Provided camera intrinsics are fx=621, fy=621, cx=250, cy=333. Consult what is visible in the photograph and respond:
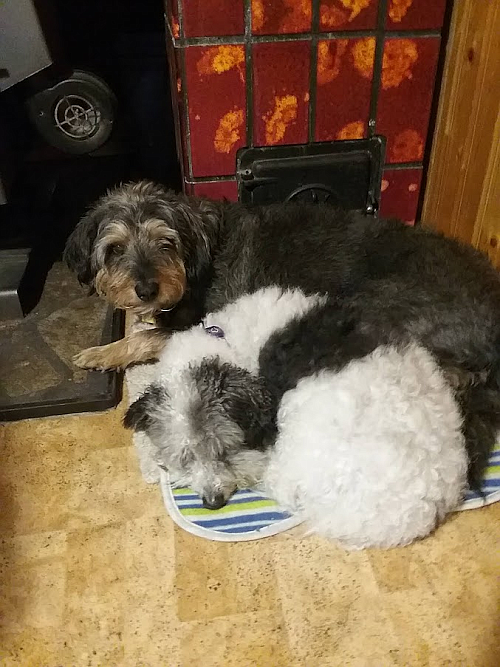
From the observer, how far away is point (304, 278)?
200cm

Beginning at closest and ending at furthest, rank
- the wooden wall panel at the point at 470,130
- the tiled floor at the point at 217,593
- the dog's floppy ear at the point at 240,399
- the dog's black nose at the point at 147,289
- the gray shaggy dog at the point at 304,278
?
the tiled floor at the point at 217,593 → the dog's floppy ear at the point at 240,399 → the gray shaggy dog at the point at 304,278 → the dog's black nose at the point at 147,289 → the wooden wall panel at the point at 470,130

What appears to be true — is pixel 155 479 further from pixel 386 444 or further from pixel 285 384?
pixel 386 444

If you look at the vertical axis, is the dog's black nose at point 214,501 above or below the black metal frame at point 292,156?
below

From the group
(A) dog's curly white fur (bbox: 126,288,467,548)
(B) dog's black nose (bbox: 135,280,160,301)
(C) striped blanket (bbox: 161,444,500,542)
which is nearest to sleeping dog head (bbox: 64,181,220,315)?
(B) dog's black nose (bbox: 135,280,160,301)

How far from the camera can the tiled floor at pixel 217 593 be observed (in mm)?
1344

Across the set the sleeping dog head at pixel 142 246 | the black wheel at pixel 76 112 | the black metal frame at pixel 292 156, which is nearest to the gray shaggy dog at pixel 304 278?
the sleeping dog head at pixel 142 246

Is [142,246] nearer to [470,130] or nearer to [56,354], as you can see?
[56,354]

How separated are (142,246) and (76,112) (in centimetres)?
87

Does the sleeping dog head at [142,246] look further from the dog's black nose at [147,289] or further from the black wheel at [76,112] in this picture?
the black wheel at [76,112]

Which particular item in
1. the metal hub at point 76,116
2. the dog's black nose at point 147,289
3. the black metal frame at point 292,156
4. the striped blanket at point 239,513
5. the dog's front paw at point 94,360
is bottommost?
the striped blanket at point 239,513

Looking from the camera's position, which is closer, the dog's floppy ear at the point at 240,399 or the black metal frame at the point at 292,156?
the dog's floppy ear at the point at 240,399

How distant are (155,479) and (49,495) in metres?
0.29

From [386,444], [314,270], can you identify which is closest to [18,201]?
[314,270]

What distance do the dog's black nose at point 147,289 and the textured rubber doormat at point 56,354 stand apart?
333mm
